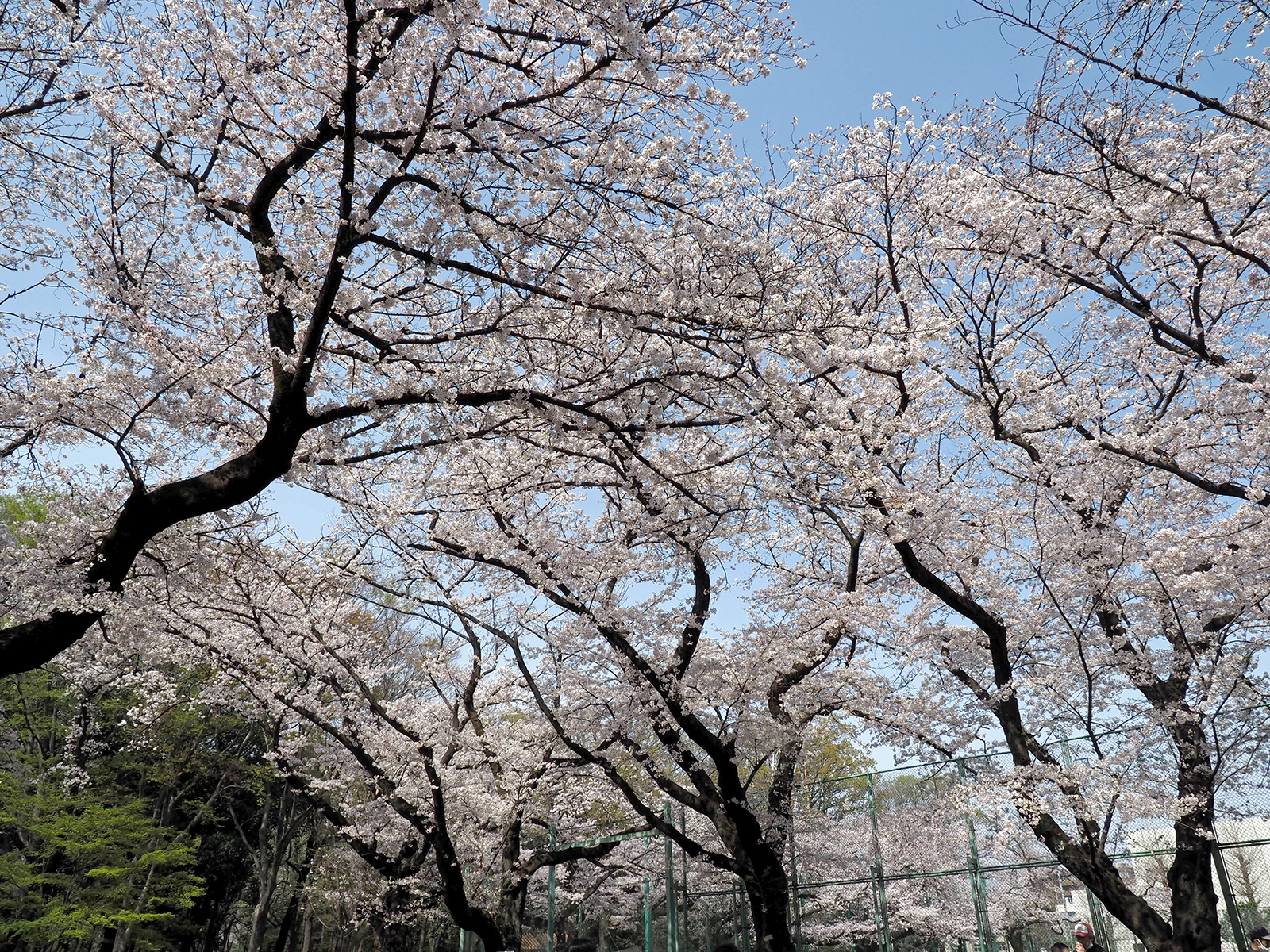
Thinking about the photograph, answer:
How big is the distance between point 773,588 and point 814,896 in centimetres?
555

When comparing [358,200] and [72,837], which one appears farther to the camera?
[72,837]

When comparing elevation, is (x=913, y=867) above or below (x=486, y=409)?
below

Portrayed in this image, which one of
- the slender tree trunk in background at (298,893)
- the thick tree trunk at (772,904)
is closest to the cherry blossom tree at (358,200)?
the thick tree trunk at (772,904)

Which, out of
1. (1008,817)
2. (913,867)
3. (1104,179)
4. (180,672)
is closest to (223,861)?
(180,672)

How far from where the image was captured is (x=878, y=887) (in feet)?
36.1

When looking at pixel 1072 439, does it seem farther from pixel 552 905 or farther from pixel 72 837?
pixel 72 837

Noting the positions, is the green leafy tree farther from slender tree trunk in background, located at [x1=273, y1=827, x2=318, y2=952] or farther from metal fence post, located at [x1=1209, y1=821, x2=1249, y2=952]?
metal fence post, located at [x1=1209, y1=821, x2=1249, y2=952]

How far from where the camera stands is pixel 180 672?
16953 mm

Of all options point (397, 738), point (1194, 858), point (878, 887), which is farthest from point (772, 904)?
point (397, 738)

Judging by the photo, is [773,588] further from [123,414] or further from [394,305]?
[123,414]

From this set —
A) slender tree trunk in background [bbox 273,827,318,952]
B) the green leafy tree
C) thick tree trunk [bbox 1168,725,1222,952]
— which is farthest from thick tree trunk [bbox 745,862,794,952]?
slender tree trunk in background [bbox 273,827,318,952]

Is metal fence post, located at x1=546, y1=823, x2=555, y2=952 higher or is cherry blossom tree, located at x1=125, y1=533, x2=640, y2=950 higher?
cherry blossom tree, located at x1=125, y1=533, x2=640, y2=950

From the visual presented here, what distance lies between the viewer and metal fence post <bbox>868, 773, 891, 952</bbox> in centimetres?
1064

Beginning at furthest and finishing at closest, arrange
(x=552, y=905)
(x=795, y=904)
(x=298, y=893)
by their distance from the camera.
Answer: (x=298, y=893)
(x=552, y=905)
(x=795, y=904)
